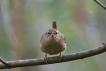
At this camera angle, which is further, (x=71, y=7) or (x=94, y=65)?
(x=71, y=7)

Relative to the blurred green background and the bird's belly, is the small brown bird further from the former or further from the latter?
the blurred green background

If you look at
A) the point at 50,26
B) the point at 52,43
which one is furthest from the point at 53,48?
the point at 50,26

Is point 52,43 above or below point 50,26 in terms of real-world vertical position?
above

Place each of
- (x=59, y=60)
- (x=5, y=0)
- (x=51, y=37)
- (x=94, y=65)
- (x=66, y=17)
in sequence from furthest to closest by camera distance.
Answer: (x=66, y=17) → (x=94, y=65) → (x=5, y=0) → (x=51, y=37) → (x=59, y=60)

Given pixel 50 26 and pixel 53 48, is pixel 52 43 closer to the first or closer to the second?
pixel 53 48

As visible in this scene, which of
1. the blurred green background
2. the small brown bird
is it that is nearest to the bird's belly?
the small brown bird

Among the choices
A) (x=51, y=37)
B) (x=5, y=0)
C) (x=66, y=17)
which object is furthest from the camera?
(x=66, y=17)

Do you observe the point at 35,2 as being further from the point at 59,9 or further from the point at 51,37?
the point at 51,37

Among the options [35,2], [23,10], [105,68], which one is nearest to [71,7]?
[35,2]
